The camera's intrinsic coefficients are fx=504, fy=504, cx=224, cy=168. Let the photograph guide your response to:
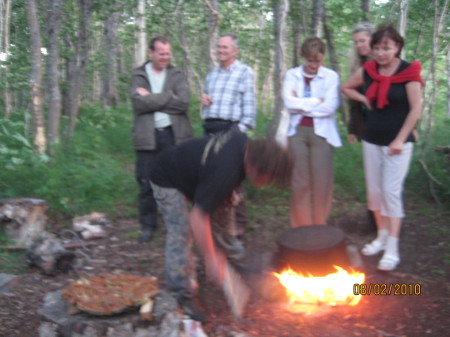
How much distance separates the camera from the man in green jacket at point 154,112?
17.5ft

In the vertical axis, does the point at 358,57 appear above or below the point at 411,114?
above

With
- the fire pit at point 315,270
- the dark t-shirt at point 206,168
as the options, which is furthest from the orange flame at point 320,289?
the dark t-shirt at point 206,168

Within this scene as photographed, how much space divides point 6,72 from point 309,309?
729cm

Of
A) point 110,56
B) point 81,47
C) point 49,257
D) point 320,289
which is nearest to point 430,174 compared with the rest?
point 320,289

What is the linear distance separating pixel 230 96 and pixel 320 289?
2.24 m

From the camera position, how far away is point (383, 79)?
4434 mm

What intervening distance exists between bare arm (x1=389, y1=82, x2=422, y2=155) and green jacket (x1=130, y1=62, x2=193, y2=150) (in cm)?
223

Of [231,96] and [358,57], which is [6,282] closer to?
[231,96]

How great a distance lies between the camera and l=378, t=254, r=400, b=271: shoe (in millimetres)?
4492

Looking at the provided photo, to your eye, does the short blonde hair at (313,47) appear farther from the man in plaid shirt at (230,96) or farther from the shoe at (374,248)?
the shoe at (374,248)

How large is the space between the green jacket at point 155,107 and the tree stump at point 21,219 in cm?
130

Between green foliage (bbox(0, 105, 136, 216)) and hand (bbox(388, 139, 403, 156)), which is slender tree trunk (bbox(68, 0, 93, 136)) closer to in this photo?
green foliage (bbox(0, 105, 136, 216))

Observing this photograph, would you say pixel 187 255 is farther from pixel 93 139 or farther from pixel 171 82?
pixel 93 139
